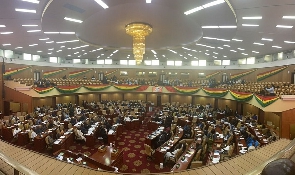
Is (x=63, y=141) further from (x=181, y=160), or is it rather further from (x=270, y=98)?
(x=270, y=98)

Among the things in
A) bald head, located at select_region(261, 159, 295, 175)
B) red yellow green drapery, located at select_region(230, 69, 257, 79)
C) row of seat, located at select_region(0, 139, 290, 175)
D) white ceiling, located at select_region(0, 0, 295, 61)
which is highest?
white ceiling, located at select_region(0, 0, 295, 61)

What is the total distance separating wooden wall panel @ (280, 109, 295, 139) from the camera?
11.7 meters

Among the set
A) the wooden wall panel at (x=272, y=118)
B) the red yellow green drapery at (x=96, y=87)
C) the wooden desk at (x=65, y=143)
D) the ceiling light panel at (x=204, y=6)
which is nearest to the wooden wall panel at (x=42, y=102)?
the red yellow green drapery at (x=96, y=87)

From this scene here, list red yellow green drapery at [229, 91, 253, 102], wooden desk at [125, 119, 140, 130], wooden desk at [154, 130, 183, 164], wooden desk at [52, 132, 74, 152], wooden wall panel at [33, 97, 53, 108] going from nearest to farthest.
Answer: wooden desk at [154, 130, 183, 164], wooden desk at [52, 132, 74, 152], red yellow green drapery at [229, 91, 253, 102], wooden desk at [125, 119, 140, 130], wooden wall panel at [33, 97, 53, 108]

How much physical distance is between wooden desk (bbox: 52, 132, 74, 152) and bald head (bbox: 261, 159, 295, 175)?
11.8m

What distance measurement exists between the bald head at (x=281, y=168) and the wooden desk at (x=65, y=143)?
38.7 feet

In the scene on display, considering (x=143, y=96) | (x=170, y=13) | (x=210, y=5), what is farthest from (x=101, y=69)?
(x=210, y=5)

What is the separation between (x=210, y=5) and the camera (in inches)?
324

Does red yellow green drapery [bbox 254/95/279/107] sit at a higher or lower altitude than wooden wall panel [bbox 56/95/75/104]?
higher

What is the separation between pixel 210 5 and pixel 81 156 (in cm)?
891

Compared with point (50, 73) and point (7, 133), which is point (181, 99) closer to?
point (50, 73)

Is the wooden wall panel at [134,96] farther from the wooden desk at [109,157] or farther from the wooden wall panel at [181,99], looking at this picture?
the wooden desk at [109,157]

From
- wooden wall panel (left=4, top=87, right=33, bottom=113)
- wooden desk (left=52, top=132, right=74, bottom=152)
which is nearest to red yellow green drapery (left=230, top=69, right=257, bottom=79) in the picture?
wooden desk (left=52, top=132, right=74, bottom=152)

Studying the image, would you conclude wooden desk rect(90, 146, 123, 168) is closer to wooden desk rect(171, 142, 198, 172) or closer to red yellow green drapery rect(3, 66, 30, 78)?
wooden desk rect(171, 142, 198, 172)
